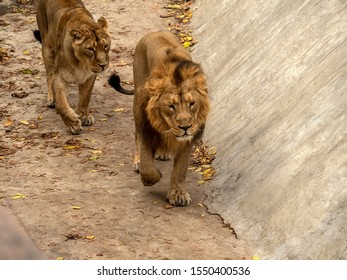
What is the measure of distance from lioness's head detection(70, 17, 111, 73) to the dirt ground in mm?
869

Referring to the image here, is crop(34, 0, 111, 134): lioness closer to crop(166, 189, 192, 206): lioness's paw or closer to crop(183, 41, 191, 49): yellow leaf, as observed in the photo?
crop(183, 41, 191, 49): yellow leaf

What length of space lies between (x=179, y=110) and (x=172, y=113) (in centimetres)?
7

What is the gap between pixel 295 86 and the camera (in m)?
6.38

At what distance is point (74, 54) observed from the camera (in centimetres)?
777

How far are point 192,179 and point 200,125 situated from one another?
989 millimetres

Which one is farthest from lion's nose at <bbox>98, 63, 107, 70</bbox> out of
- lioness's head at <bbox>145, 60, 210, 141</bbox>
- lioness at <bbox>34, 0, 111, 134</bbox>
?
lioness's head at <bbox>145, 60, 210, 141</bbox>

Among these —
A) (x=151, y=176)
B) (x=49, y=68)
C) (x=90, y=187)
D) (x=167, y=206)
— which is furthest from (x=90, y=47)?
(x=167, y=206)

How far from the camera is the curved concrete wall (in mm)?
4453

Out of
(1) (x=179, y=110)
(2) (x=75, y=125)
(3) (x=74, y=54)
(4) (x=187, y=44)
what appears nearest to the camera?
(1) (x=179, y=110)

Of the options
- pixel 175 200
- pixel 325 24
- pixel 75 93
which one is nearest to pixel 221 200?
pixel 175 200

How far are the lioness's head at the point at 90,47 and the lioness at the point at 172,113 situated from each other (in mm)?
1949

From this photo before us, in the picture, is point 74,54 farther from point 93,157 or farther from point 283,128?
point 283,128

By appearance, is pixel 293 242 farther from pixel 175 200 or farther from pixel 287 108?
pixel 287 108

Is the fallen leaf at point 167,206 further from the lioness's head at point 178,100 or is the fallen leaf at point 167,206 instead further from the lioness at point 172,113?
the lioness's head at point 178,100
